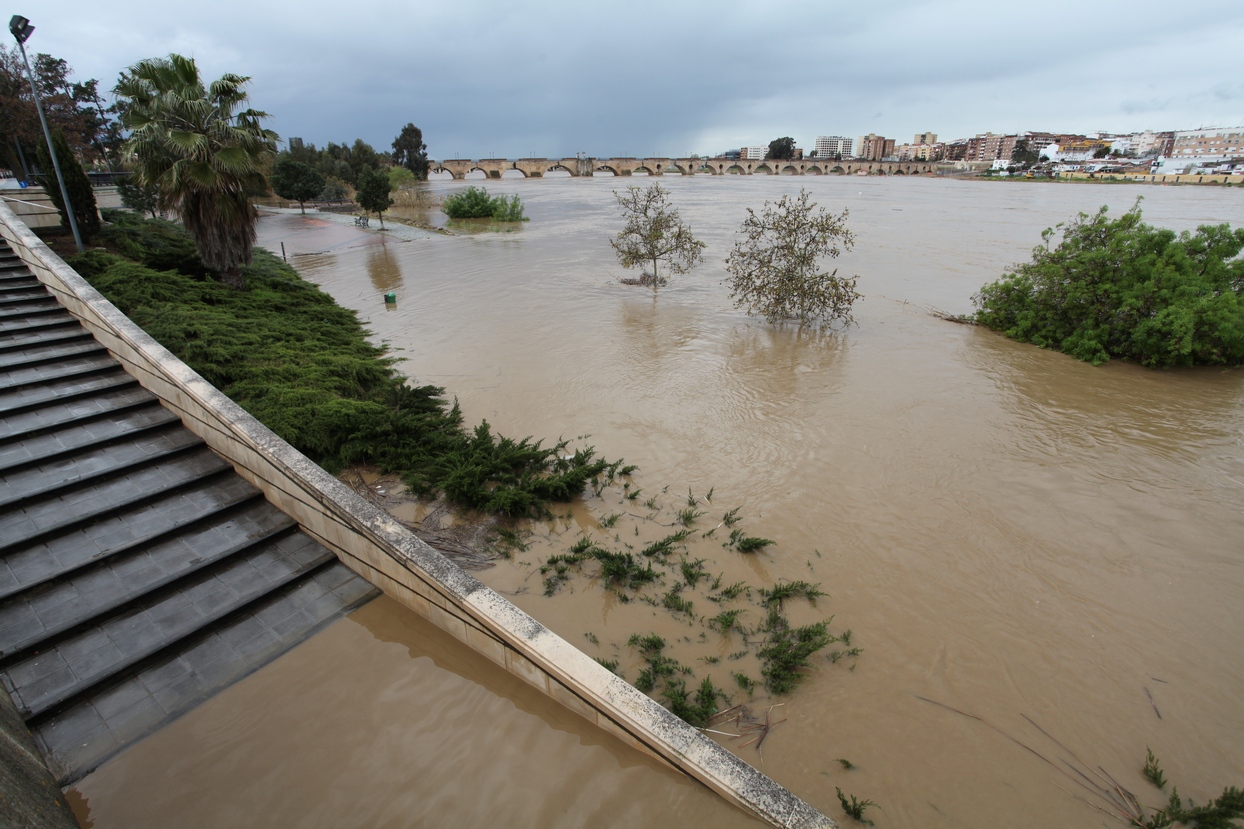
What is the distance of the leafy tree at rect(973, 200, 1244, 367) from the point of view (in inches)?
416

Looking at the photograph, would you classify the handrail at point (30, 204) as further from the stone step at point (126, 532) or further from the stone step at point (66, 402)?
the stone step at point (126, 532)

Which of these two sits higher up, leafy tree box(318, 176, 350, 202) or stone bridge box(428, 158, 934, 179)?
stone bridge box(428, 158, 934, 179)

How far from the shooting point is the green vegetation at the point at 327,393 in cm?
649

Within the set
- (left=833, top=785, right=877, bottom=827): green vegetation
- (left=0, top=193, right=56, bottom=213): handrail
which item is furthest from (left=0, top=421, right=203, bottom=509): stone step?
(left=0, top=193, right=56, bottom=213): handrail

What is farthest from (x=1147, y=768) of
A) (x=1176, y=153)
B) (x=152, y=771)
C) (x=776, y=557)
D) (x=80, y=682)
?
(x=1176, y=153)

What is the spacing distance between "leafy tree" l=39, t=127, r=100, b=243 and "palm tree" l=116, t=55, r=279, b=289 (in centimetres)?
194

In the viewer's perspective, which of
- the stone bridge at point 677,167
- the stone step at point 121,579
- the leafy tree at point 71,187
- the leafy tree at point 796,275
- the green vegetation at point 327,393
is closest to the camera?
the stone step at point 121,579

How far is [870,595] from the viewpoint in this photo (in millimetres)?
5195

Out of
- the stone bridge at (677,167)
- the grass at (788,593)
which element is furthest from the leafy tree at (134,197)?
the stone bridge at (677,167)

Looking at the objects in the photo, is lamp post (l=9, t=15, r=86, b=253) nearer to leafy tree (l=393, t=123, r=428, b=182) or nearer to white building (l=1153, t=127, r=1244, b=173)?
leafy tree (l=393, t=123, r=428, b=182)

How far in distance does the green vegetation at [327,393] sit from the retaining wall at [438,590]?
98 centimetres

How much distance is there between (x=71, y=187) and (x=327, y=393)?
32.1ft

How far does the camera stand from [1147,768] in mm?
3719

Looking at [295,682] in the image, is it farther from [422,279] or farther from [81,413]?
[422,279]
